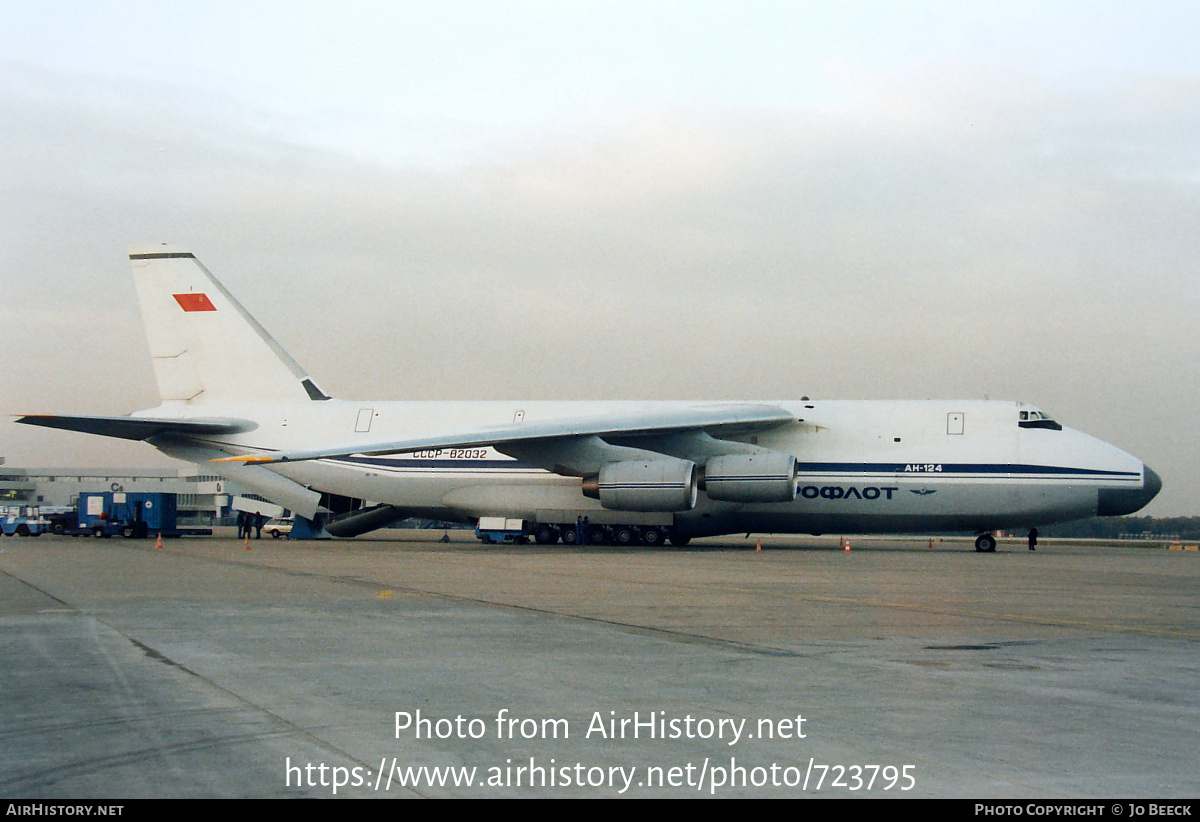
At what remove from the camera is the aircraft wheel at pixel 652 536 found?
30531 millimetres

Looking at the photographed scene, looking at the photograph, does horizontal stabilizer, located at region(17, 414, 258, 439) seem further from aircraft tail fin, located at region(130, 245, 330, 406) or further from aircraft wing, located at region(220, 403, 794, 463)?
aircraft wing, located at region(220, 403, 794, 463)

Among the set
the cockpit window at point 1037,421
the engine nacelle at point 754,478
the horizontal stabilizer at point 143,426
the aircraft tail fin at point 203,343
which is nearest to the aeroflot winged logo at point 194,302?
the aircraft tail fin at point 203,343

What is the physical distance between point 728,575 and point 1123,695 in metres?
11.0

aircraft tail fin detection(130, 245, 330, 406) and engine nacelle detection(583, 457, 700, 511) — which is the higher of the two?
aircraft tail fin detection(130, 245, 330, 406)

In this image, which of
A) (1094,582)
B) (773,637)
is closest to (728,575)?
(1094,582)

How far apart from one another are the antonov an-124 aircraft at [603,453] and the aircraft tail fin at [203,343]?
0.14 ft

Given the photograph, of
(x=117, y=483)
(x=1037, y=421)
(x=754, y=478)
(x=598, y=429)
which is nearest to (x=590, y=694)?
(x=754, y=478)

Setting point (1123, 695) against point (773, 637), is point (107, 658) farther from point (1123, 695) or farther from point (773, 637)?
point (1123, 695)

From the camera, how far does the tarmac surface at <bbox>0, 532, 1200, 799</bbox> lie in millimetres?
4750

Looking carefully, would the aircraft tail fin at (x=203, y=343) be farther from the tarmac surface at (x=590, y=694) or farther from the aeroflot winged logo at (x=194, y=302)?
the tarmac surface at (x=590, y=694)

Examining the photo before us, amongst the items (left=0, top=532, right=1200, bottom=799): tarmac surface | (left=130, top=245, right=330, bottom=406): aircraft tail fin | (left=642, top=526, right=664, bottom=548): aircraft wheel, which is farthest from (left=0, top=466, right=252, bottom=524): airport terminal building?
(left=0, top=532, right=1200, bottom=799): tarmac surface

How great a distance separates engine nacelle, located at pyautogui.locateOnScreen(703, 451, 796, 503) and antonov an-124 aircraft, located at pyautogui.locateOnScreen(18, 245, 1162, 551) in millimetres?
37

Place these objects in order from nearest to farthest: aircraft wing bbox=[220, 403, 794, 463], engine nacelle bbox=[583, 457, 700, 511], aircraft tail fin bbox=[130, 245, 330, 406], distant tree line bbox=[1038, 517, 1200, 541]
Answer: aircraft wing bbox=[220, 403, 794, 463]
engine nacelle bbox=[583, 457, 700, 511]
aircraft tail fin bbox=[130, 245, 330, 406]
distant tree line bbox=[1038, 517, 1200, 541]

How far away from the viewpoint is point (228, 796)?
4.39m
